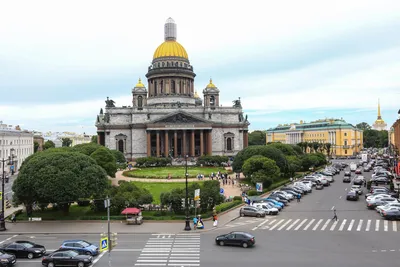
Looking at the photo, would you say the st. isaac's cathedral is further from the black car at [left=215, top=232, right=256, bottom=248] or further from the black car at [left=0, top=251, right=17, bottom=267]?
the black car at [left=0, top=251, right=17, bottom=267]

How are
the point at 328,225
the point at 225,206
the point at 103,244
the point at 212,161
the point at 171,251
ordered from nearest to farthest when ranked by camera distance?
the point at 103,244
the point at 171,251
the point at 328,225
the point at 225,206
the point at 212,161

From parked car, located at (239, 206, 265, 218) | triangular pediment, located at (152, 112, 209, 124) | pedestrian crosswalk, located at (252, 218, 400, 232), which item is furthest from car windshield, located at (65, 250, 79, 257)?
triangular pediment, located at (152, 112, 209, 124)

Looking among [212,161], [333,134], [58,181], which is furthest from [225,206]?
[333,134]

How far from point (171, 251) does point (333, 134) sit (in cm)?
13214

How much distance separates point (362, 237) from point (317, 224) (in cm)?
570

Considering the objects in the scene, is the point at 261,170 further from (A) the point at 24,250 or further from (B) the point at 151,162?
(B) the point at 151,162

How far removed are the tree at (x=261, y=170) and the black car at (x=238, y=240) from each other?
87.6ft

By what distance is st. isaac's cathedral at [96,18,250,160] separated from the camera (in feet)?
340

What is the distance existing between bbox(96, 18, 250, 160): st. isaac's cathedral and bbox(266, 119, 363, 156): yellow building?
52.1 metres

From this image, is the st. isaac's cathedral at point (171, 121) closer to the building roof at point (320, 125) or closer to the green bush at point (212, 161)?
the green bush at point (212, 161)

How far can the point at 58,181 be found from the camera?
120ft

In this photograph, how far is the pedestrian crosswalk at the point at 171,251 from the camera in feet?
79.3

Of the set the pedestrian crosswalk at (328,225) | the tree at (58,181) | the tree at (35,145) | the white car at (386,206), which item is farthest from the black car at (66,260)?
the tree at (35,145)

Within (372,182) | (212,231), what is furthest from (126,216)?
(372,182)
